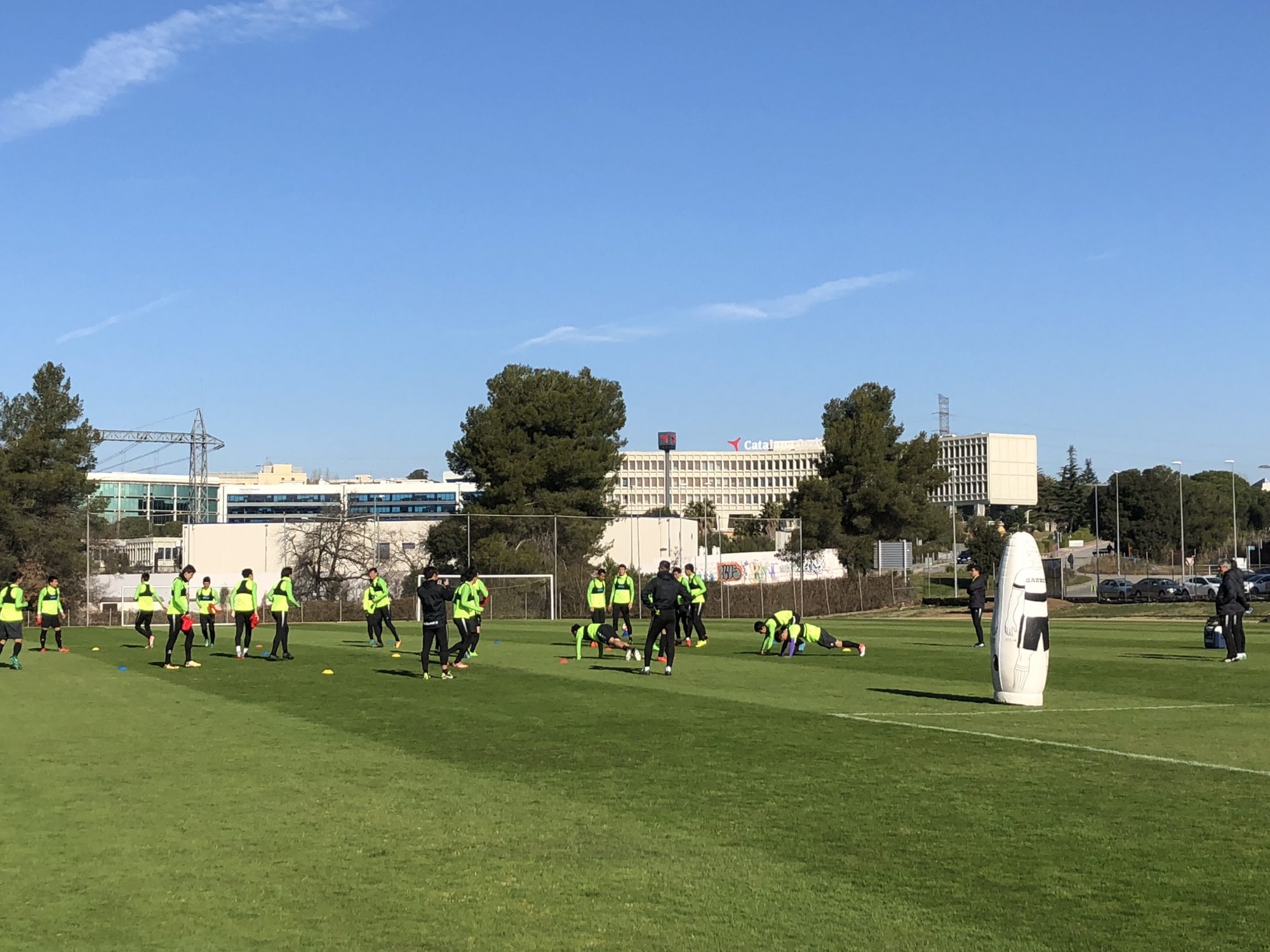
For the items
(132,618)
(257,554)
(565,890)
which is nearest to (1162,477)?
(257,554)

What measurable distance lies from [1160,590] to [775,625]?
55.4m

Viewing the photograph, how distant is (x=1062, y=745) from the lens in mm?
12992

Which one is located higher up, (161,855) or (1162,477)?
(1162,477)

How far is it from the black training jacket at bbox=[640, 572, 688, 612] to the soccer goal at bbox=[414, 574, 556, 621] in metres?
34.3

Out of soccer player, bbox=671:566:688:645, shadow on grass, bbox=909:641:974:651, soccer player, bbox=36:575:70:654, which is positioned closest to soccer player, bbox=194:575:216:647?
soccer player, bbox=36:575:70:654

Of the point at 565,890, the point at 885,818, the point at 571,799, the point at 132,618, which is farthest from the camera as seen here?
the point at 132,618

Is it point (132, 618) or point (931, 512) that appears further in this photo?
point (931, 512)

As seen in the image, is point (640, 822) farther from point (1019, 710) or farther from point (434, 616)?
point (434, 616)

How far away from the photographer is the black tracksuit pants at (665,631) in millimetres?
22375

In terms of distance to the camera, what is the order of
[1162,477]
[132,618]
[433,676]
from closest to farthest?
1. [433,676]
2. [132,618]
3. [1162,477]

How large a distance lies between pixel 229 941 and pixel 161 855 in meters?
2.22

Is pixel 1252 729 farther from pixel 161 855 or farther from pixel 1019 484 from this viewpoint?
pixel 1019 484

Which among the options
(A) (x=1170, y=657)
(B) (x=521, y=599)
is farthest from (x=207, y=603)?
(B) (x=521, y=599)

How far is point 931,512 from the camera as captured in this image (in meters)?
88.2
